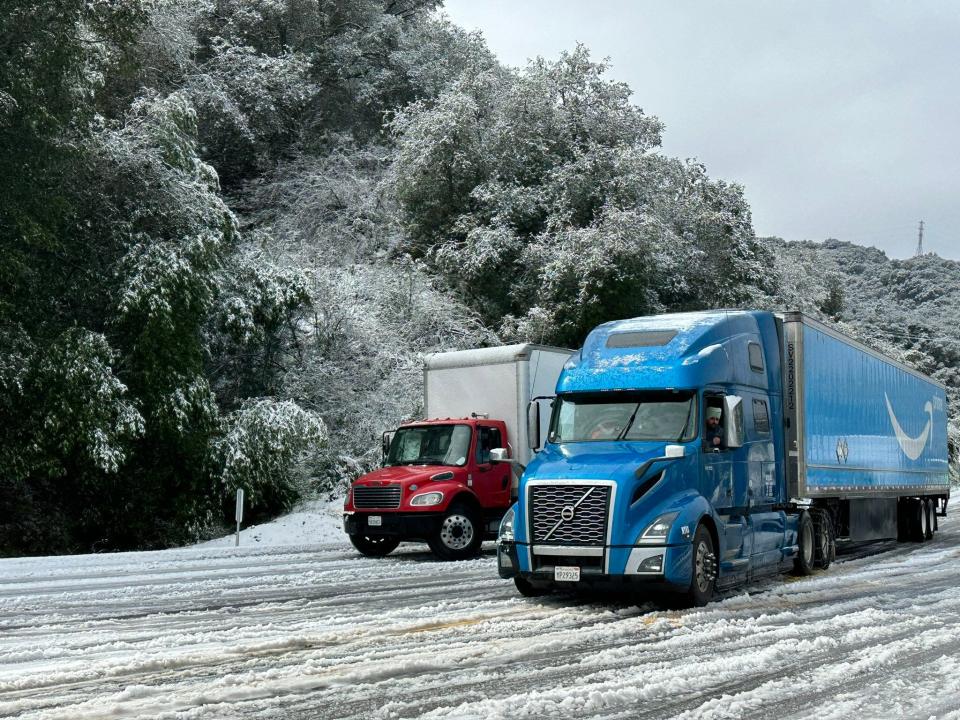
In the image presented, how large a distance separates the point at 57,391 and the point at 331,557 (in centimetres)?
683

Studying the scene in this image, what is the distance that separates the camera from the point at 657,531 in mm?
10219

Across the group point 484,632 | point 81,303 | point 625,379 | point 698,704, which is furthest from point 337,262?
point 698,704

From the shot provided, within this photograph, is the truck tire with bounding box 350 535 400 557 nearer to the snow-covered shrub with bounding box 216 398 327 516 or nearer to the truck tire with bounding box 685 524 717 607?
the snow-covered shrub with bounding box 216 398 327 516

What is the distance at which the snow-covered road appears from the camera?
636 centimetres

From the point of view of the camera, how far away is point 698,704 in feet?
20.8

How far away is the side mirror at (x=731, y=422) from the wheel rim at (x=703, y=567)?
3.92 ft

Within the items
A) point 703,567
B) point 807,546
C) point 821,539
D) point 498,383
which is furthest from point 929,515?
point 703,567

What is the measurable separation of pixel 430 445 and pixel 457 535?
1.63 m

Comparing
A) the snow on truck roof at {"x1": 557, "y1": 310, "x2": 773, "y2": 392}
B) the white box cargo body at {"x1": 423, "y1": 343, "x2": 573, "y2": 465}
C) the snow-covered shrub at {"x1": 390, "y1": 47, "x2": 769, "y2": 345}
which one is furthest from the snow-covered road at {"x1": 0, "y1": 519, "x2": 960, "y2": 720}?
the snow-covered shrub at {"x1": 390, "y1": 47, "x2": 769, "y2": 345}

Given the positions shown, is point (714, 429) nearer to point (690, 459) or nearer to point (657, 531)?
point (690, 459)

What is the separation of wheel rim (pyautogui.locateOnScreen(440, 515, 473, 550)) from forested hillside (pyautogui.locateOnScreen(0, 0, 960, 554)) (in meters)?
7.34

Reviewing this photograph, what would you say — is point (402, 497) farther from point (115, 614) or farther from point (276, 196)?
point (276, 196)

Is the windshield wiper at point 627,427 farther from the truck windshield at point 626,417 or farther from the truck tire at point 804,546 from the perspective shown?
the truck tire at point 804,546

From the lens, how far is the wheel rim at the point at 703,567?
10.6 meters
